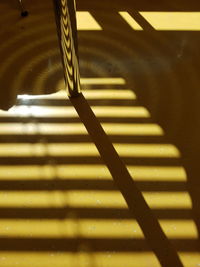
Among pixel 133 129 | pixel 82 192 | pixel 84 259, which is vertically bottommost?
pixel 84 259

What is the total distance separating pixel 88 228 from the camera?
1.14 meters

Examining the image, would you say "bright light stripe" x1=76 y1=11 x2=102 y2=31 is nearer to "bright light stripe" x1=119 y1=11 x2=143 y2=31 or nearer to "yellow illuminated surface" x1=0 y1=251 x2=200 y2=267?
"bright light stripe" x1=119 y1=11 x2=143 y2=31

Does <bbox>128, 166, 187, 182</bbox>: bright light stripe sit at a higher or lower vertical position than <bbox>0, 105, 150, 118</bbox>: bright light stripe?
lower

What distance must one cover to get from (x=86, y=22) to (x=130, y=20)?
0.20 meters

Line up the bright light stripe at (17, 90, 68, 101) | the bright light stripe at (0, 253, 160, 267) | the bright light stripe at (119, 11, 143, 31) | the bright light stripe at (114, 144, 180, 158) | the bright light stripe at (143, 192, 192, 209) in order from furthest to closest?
the bright light stripe at (119, 11, 143, 31) → the bright light stripe at (17, 90, 68, 101) → the bright light stripe at (114, 144, 180, 158) → the bright light stripe at (143, 192, 192, 209) → the bright light stripe at (0, 253, 160, 267)

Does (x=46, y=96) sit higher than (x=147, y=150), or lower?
higher

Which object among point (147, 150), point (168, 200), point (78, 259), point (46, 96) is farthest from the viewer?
point (46, 96)

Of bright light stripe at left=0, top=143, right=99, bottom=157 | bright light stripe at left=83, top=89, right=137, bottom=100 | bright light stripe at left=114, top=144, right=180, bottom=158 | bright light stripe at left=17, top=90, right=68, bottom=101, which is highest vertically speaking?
bright light stripe at left=17, top=90, right=68, bottom=101

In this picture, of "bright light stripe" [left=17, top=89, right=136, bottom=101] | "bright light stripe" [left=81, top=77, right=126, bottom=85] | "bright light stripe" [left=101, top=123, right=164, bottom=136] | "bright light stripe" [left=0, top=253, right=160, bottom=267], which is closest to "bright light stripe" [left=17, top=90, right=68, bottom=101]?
"bright light stripe" [left=17, top=89, right=136, bottom=101]

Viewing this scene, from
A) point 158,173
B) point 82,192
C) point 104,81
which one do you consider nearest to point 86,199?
point 82,192

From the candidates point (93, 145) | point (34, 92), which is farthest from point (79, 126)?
point (34, 92)

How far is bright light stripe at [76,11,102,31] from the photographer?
5.43ft

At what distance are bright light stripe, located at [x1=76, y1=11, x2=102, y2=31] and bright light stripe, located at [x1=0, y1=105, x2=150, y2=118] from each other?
449mm

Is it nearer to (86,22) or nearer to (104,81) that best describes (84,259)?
(104,81)
